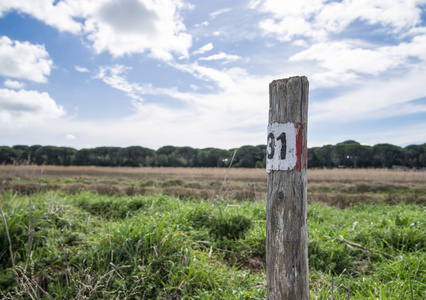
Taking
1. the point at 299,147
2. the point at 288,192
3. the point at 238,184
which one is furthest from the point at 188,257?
the point at 238,184

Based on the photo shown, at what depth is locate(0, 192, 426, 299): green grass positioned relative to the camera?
8.63 feet

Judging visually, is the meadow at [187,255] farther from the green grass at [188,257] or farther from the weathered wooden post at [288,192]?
the weathered wooden post at [288,192]

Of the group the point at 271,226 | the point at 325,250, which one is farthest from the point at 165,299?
the point at 325,250

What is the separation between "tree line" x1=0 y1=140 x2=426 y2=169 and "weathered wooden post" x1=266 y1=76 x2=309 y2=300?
904 inches

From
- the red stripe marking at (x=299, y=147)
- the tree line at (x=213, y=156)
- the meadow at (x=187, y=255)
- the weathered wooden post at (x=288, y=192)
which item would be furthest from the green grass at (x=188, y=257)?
the tree line at (x=213, y=156)

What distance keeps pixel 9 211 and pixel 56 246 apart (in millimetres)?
1194

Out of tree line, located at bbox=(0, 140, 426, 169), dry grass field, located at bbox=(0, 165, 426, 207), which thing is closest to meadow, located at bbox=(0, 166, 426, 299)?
dry grass field, located at bbox=(0, 165, 426, 207)

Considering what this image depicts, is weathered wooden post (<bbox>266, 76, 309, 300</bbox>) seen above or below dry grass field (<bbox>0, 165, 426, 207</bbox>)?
above

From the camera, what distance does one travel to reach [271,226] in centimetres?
179

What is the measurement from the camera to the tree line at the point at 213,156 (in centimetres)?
2897

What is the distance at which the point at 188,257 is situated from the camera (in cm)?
298

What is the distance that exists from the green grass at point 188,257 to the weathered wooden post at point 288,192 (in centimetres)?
83

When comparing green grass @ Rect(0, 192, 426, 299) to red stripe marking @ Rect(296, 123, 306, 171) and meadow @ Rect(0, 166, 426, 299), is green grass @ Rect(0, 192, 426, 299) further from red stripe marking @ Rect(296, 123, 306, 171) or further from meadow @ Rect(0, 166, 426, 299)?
red stripe marking @ Rect(296, 123, 306, 171)

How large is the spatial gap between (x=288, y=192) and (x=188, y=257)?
1.71 metres
